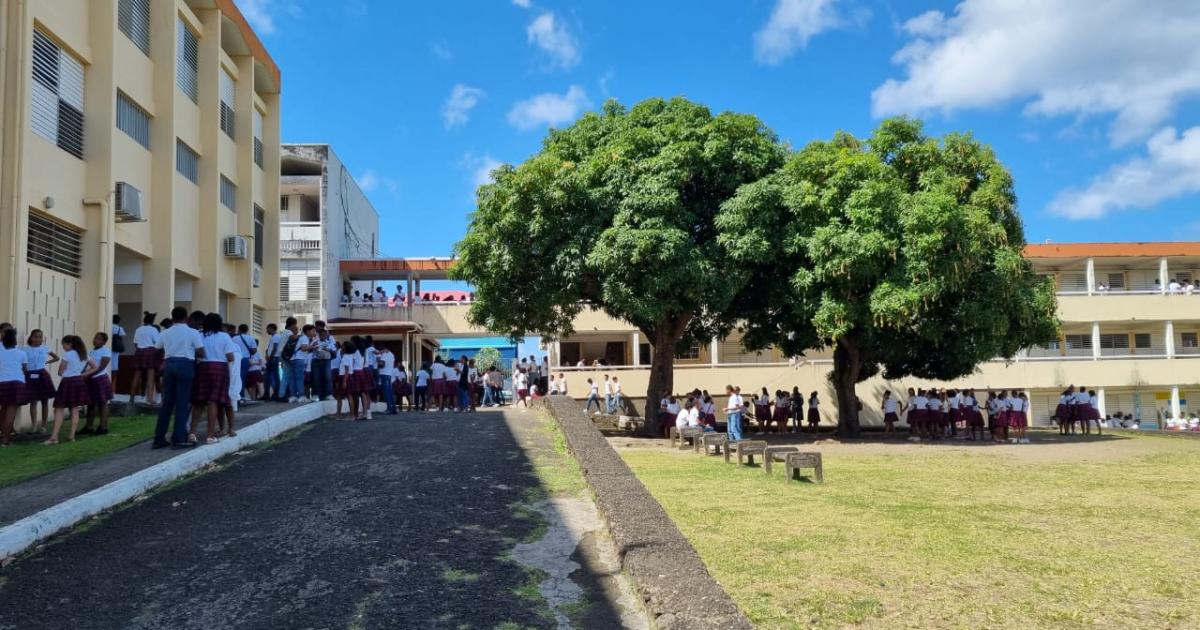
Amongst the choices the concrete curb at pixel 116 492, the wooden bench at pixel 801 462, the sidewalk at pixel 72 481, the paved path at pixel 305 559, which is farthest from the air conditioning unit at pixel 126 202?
the wooden bench at pixel 801 462

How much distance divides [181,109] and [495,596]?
17.0 m

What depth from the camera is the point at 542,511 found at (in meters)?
7.07

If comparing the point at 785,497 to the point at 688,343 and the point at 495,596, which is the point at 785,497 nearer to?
the point at 495,596

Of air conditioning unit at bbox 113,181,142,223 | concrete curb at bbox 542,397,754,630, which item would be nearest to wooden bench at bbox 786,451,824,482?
concrete curb at bbox 542,397,754,630

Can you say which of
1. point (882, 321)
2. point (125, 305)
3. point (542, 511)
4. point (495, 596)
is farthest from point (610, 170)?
point (495, 596)

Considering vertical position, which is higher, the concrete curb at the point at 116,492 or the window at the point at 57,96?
the window at the point at 57,96

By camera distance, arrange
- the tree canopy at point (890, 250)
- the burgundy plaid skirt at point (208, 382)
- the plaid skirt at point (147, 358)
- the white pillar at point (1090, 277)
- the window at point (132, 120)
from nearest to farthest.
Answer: the burgundy plaid skirt at point (208, 382) → the plaid skirt at point (147, 358) → the window at point (132, 120) → the tree canopy at point (890, 250) → the white pillar at point (1090, 277)

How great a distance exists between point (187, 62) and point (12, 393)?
11553mm

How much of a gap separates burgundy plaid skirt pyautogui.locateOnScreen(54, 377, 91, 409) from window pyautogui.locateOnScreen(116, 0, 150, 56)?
8.28 meters

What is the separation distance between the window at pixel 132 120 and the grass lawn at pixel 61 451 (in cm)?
680

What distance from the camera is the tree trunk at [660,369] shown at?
70.5 ft

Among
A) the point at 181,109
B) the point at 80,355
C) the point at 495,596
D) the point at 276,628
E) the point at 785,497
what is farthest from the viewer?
the point at 181,109

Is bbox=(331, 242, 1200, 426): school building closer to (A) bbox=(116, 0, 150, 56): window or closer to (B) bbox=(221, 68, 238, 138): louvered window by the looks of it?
(B) bbox=(221, 68, 238, 138): louvered window

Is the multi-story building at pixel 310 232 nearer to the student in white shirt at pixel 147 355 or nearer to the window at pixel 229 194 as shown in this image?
the window at pixel 229 194
